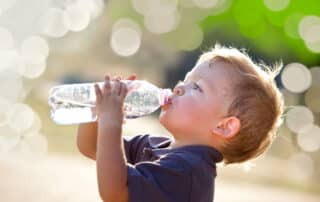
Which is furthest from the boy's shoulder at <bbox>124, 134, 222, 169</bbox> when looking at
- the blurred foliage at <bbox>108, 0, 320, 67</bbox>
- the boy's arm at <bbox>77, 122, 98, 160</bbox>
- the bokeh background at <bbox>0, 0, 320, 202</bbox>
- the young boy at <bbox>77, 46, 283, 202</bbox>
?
the blurred foliage at <bbox>108, 0, 320, 67</bbox>

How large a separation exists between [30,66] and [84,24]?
0.58m

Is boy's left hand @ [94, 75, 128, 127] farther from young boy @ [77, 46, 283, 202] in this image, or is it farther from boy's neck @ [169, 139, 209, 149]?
boy's neck @ [169, 139, 209, 149]

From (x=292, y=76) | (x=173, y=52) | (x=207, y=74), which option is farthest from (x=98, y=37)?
(x=207, y=74)

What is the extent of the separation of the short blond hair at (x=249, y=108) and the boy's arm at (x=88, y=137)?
0.32 metres

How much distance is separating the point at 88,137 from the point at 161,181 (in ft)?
1.11

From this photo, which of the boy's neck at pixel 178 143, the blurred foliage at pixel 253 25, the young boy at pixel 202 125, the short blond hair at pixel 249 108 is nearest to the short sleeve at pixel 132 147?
the young boy at pixel 202 125

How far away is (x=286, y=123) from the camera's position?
16.7ft

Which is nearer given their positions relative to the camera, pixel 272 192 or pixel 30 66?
pixel 272 192

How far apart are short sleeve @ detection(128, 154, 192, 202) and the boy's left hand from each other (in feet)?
→ 0.35

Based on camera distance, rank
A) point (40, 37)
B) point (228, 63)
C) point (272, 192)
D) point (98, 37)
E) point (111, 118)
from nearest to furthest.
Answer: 1. point (111, 118)
2. point (228, 63)
3. point (272, 192)
4. point (40, 37)
5. point (98, 37)

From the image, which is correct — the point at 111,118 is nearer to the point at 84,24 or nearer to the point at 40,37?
the point at 40,37

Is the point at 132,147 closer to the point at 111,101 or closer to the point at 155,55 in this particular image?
the point at 111,101

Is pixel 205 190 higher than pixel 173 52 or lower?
higher

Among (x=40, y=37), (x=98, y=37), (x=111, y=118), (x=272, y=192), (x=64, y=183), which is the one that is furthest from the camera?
(x=98, y=37)
